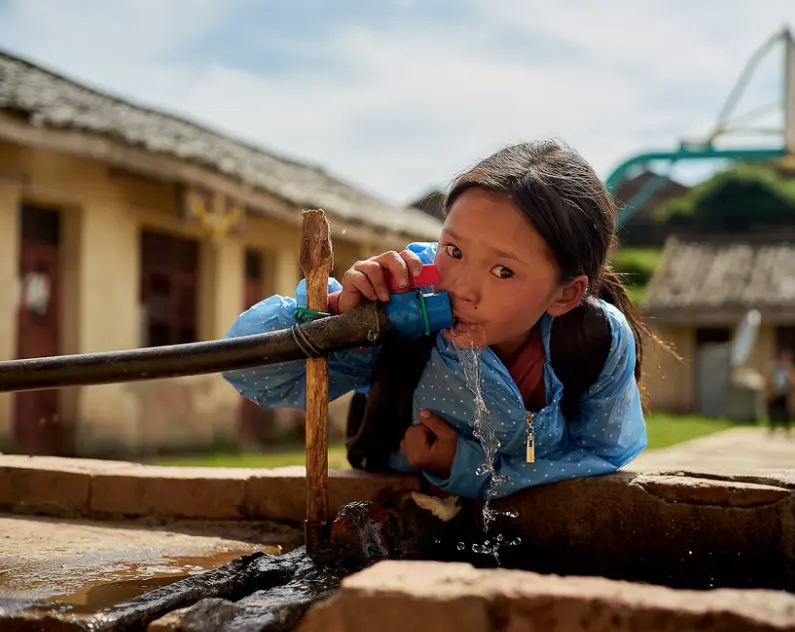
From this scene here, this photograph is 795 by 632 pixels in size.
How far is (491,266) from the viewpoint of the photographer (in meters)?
2.07

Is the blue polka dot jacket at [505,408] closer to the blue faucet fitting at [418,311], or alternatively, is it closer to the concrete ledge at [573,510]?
the concrete ledge at [573,510]

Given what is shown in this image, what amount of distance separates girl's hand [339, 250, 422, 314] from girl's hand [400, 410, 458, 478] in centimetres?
48

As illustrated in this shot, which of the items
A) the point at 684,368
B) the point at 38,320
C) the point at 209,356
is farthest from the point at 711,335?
the point at 209,356

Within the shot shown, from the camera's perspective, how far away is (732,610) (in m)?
1.21

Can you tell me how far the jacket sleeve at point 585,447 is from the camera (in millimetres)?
2361

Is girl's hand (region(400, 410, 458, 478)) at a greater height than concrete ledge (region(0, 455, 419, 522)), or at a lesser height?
greater

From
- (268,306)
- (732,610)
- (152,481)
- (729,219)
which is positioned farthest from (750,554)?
(729,219)

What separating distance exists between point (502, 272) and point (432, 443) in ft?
2.02

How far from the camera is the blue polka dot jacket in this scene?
7.70ft

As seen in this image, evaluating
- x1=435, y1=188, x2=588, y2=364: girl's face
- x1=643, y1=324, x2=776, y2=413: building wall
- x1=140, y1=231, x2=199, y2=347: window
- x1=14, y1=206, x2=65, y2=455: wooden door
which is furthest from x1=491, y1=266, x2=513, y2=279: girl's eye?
x1=643, y1=324, x2=776, y2=413: building wall

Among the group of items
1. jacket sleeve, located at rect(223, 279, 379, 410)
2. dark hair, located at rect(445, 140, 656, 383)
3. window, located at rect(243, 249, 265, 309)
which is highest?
window, located at rect(243, 249, 265, 309)

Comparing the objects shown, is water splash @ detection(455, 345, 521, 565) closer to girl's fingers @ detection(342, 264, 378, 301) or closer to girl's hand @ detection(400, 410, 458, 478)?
girl's hand @ detection(400, 410, 458, 478)

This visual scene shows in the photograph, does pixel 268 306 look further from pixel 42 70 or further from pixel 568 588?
pixel 42 70

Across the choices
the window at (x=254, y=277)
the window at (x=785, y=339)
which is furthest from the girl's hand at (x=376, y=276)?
the window at (x=785, y=339)
